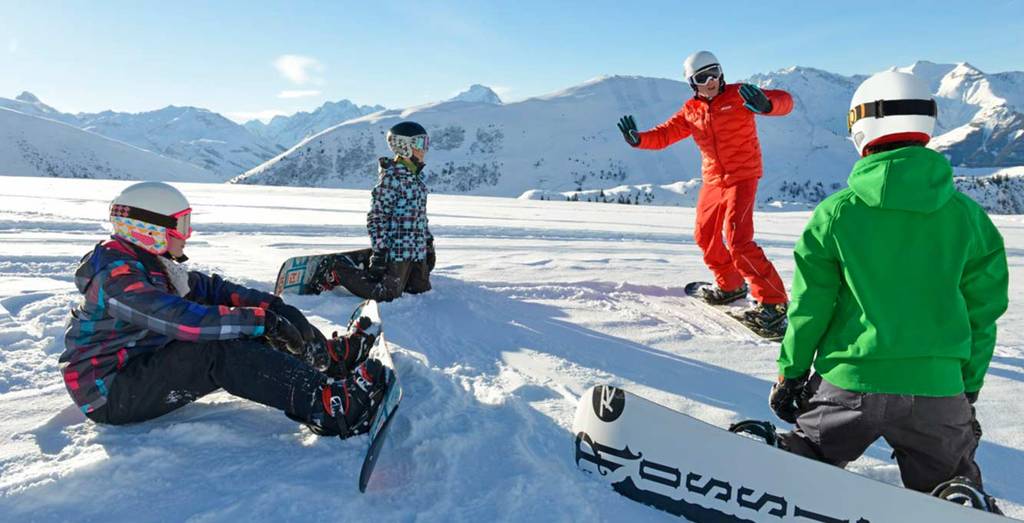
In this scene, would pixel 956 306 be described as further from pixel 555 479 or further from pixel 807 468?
pixel 555 479

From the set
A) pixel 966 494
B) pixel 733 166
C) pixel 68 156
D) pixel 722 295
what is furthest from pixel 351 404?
pixel 68 156

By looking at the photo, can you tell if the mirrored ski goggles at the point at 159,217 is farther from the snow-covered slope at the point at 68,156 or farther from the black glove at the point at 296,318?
the snow-covered slope at the point at 68,156

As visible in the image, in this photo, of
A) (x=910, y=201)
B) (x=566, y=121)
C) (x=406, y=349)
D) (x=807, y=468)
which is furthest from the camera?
(x=566, y=121)

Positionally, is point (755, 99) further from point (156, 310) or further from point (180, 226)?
point (156, 310)

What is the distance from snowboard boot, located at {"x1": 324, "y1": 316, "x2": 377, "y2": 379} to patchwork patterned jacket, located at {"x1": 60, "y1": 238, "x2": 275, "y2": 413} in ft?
2.14

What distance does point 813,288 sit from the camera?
215 cm

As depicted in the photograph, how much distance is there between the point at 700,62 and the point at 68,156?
567 feet

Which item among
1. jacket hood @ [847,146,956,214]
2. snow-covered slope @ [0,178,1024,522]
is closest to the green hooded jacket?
jacket hood @ [847,146,956,214]

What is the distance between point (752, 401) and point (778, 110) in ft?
8.47

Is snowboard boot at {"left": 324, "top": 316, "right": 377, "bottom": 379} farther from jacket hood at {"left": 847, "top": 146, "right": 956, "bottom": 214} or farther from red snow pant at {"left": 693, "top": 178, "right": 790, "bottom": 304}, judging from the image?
red snow pant at {"left": 693, "top": 178, "right": 790, "bottom": 304}

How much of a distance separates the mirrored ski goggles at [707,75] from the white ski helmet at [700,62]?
0.6 inches

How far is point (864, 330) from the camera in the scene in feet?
6.70

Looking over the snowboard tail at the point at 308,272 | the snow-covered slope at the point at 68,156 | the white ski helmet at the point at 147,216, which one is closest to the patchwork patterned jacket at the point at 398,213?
the snowboard tail at the point at 308,272


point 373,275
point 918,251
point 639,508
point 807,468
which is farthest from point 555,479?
point 373,275
